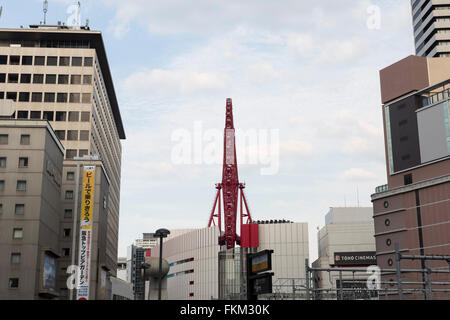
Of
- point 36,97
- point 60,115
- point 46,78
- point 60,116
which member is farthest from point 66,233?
point 46,78

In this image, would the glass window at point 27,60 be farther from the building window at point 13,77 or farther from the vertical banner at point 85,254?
the vertical banner at point 85,254

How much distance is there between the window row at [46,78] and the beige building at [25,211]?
35.5 m

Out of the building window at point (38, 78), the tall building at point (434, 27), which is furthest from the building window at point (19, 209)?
the tall building at point (434, 27)

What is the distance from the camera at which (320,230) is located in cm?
16662

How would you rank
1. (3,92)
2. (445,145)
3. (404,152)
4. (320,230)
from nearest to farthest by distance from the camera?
(445,145), (404,152), (3,92), (320,230)

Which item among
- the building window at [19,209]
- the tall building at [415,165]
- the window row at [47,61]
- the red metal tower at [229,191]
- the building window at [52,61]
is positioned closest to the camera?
the building window at [19,209]

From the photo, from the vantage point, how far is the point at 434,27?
129625 millimetres

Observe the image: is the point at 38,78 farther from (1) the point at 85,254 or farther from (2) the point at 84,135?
(1) the point at 85,254

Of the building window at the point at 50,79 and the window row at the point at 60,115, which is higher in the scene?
the building window at the point at 50,79

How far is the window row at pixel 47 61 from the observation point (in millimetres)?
95750

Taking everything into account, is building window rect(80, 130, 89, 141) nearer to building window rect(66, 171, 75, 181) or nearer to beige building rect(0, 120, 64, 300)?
building window rect(66, 171, 75, 181)

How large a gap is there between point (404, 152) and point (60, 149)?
52250 millimetres
